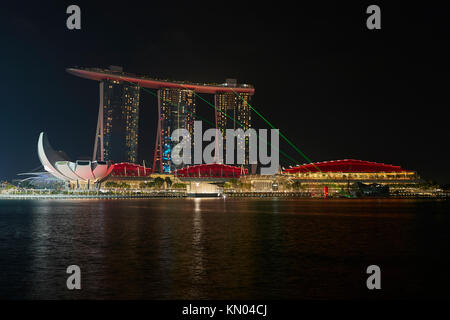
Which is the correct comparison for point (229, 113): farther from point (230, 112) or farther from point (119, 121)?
point (119, 121)

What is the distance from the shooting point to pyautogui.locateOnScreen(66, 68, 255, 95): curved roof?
154700 mm

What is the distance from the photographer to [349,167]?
13250 centimetres

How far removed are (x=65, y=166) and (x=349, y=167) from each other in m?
78.1

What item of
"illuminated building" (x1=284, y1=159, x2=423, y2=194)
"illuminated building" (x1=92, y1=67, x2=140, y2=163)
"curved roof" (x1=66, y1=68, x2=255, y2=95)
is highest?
"curved roof" (x1=66, y1=68, x2=255, y2=95)

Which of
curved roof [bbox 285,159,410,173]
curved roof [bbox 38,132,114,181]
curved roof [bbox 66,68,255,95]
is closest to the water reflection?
curved roof [bbox 38,132,114,181]

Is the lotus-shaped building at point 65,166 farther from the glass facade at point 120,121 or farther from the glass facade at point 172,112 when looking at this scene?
the glass facade at point 172,112

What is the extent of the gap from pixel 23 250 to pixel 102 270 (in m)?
7.84

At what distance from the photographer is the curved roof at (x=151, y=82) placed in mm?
154700

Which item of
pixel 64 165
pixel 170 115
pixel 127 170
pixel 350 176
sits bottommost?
pixel 350 176

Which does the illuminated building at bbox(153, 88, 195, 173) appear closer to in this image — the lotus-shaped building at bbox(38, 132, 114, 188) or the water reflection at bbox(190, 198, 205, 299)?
the lotus-shaped building at bbox(38, 132, 114, 188)

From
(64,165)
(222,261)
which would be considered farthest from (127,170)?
(222,261)

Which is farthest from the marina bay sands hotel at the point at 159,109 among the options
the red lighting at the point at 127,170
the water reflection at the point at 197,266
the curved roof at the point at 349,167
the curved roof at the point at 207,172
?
the water reflection at the point at 197,266

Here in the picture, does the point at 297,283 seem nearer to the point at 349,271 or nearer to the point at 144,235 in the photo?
the point at 349,271

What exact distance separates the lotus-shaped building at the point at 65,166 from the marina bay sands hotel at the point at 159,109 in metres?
48.0
